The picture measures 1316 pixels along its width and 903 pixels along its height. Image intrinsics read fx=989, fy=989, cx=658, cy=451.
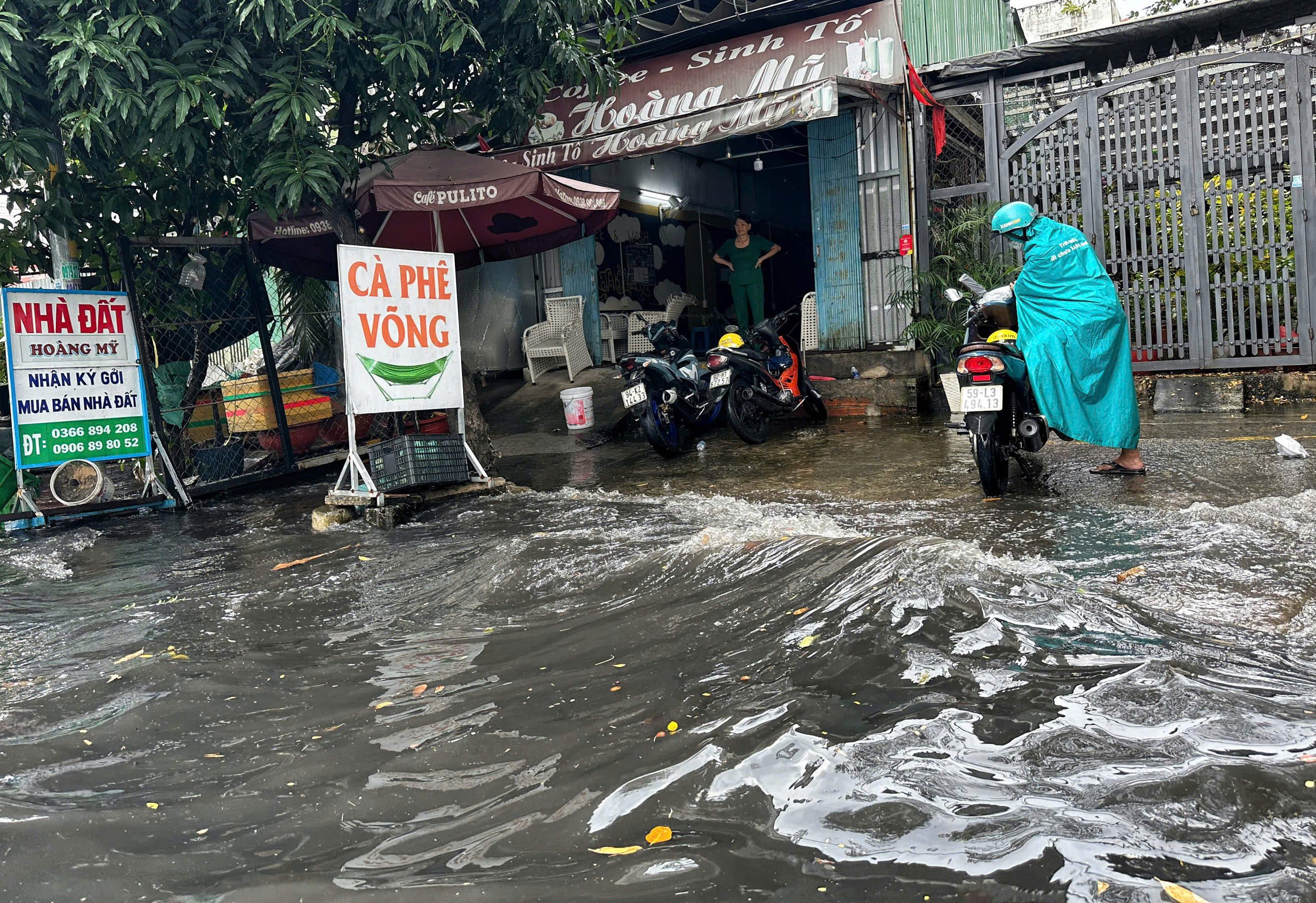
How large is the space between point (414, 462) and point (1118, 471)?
4.59 m

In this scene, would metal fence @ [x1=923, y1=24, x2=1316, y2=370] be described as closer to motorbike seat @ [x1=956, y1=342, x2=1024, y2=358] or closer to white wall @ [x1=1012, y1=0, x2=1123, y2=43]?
motorbike seat @ [x1=956, y1=342, x2=1024, y2=358]

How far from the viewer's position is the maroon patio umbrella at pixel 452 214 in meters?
8.26

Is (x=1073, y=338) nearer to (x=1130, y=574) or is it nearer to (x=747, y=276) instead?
(x=1130, y=574)

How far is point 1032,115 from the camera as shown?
31.1ft

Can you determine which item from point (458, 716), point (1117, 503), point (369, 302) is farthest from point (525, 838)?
point (369, 302)

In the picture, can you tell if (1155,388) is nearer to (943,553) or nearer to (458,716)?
(943,553)

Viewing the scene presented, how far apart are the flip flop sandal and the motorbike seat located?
970 millimetres

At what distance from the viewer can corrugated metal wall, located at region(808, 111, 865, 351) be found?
10.3 meters

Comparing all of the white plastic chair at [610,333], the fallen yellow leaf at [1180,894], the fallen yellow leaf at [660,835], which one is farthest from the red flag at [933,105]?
the fallen yellow leaf at [1180,894]

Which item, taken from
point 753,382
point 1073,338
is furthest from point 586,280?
point 1073,338

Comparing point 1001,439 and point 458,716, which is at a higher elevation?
point 1001,439

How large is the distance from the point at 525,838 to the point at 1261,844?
5.09ft

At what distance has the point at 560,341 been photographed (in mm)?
12289

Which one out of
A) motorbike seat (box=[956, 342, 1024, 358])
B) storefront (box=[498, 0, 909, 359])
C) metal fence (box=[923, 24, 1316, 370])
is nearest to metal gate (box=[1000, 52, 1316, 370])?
metal fence (box=[923, 24, 1316, 370])
